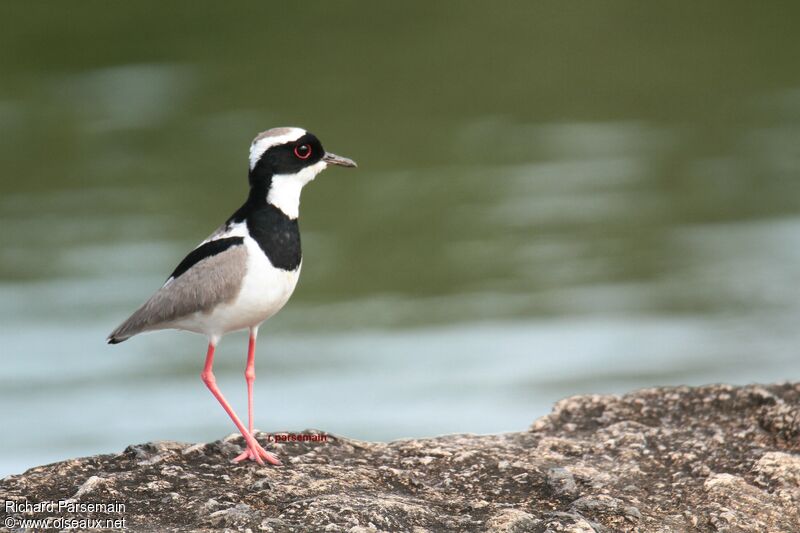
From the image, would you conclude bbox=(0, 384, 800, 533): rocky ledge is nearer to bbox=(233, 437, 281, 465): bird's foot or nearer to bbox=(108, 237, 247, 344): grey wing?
bbox=(233, 437, 281, 465): bird's foot

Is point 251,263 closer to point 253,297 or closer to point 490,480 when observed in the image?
point 253,297

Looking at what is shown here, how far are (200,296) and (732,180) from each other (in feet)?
52.4

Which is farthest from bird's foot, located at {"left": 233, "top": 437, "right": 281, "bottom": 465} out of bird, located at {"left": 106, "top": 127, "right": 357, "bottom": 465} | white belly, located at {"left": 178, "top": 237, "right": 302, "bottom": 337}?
white belly, located at {"left": 178, "top": 237, "right": 302, "bottom": 337}

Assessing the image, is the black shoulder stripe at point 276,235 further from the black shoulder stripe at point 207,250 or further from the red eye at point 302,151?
the red eye at point 302,151

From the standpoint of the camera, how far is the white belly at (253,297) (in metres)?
6.80

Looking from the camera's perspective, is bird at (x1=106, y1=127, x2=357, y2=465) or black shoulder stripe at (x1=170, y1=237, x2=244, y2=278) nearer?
bird at (x1=106, y1=127, x2=357, y2=465)

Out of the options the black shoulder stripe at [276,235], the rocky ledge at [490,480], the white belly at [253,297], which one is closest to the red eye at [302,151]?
the black shoulder stripe at [276,235]

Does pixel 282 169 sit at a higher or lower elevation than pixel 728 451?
higher

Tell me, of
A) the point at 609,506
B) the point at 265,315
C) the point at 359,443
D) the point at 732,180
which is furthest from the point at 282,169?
the point at 732,180

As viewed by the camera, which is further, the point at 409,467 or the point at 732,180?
the point at 732,180

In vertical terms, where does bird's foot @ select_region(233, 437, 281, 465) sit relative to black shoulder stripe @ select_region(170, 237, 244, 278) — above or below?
below

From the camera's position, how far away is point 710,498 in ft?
20.6

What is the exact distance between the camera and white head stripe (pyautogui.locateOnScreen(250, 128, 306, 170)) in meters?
7.02

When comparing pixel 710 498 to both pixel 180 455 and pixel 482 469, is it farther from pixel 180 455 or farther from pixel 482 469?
pixel 180 455
